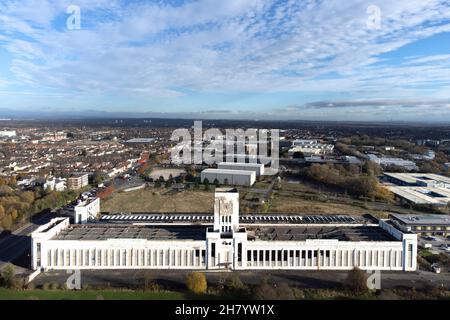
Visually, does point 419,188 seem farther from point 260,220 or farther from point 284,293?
point 284,293

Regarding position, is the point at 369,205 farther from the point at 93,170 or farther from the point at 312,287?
the point at 93,170

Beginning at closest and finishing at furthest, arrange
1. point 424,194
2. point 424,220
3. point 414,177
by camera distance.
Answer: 1. point 424,220
2. point 424,194
3. point 414,177

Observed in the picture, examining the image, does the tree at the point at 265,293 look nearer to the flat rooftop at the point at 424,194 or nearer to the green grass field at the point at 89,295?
the green grass field at the point at 89,295

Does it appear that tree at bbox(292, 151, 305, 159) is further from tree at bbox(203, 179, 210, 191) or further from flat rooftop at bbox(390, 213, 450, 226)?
flat rooftop at bbox(390, 213, 450, 226)

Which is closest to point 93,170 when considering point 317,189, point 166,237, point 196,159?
point 196,159

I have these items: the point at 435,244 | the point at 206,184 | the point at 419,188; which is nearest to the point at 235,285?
the point at 435,244

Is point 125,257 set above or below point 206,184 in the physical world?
below
